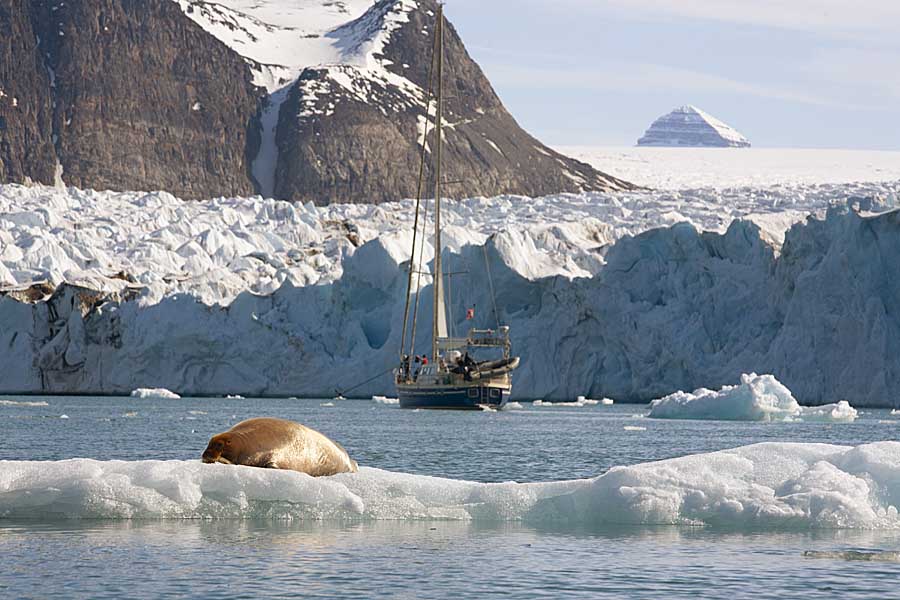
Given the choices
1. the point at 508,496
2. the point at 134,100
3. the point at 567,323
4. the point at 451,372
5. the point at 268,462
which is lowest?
the point at 508,496

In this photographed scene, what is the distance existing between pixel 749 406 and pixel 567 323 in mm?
12922

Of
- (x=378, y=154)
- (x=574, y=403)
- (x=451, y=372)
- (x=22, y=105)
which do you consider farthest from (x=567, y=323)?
(x=22, y=105)

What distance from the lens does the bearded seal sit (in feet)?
49.0

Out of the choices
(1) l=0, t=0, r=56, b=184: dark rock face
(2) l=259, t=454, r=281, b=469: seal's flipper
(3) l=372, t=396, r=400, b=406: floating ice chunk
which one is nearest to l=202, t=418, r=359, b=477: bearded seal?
(2) l=259, t=454, r=281, b=469: seal's flipper

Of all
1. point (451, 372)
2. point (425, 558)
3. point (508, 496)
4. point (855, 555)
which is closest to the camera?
point (425, 558)

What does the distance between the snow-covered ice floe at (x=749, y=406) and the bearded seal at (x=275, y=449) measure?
2538 cm

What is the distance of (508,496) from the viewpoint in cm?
1429

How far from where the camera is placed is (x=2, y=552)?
39.4 ft

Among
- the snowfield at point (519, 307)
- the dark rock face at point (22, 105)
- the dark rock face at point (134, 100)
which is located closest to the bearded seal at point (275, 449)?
the snowfield at point (519, 307)

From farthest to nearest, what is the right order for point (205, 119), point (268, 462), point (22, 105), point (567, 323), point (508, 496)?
point (205, 119) → point (22, 105) → point (567, 323) → point (268, 462) → point (508, 496)

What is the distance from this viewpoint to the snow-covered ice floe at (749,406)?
3925 cm

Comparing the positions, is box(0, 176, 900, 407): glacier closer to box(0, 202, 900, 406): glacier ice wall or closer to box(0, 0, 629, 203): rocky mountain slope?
box(0, 202, 900, 406): glacier ice wall

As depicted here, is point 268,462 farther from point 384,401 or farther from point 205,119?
point 205,119

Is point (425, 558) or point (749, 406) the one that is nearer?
point (425, 558)
